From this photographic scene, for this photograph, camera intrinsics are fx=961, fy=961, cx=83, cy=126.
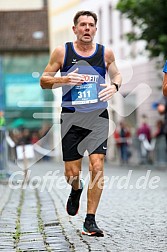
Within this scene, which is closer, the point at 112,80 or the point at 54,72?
the point at 54,72

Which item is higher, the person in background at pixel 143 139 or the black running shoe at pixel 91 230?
the black running shoe at pixel 91 230

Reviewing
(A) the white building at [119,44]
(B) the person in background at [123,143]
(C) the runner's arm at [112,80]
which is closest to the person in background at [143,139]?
(A) the white building at [119,44]

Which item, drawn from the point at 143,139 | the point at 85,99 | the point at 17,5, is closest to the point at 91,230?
the point at 85,99

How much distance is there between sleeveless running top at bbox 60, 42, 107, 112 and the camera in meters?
8.59

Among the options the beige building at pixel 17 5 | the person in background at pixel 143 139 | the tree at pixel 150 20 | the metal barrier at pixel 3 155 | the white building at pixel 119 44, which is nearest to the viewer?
the metal barrier at pixel 3 155

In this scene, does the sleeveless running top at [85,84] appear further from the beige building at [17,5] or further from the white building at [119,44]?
the beige building at [17,5]

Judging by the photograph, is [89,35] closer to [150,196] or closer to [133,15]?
[150,196]

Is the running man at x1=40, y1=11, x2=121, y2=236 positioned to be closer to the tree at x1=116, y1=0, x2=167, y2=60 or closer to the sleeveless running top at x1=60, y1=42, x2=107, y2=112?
the sleeveless running top at x1=60, y1=42, x2=107, y2=112

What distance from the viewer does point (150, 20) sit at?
3019cm

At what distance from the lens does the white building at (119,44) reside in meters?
39.9

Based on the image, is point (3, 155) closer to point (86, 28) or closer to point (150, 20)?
point (86, 28)

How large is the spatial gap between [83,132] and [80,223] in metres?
1.18

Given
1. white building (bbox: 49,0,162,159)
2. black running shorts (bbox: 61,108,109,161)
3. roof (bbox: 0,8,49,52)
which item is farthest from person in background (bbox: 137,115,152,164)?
roof (bbox: 0,8,49,52)

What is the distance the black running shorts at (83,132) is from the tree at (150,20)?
795 inches
